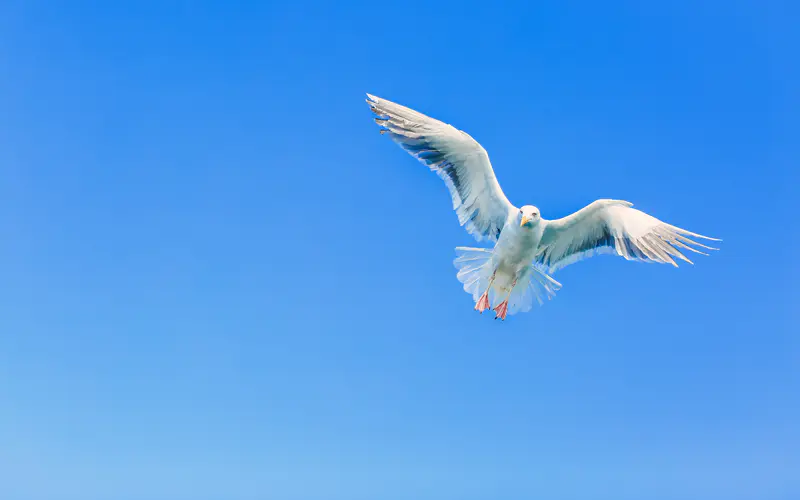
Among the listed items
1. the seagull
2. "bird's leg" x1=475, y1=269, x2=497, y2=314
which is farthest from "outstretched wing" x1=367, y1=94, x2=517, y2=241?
"bird's leg" x1=475, y1=269, x2=497, y2=314

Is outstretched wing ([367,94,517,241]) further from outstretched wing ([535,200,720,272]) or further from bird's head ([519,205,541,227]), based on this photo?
outstretched wing ([535,200,720,272])

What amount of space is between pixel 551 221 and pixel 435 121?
2.59 metres

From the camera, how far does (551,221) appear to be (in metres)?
11.6

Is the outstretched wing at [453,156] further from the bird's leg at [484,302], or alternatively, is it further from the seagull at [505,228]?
the bird's leg at [484,302]

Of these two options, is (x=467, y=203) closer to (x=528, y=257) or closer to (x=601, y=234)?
(x=528, y=257)

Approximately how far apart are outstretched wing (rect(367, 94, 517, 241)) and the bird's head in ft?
1.16

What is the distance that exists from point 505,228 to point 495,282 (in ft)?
3.57

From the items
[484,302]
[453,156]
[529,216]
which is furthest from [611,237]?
[453,156]

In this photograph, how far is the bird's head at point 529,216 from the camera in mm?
10891

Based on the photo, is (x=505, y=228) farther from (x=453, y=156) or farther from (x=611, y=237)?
(x=611, y=237)

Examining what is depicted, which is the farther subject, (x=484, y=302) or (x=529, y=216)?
(x=484, y=302)

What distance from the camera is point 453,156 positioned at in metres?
11.6

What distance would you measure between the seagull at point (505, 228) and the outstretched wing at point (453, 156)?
17 mm

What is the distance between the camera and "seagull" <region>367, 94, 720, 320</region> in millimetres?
11297
